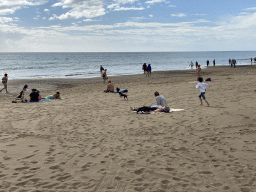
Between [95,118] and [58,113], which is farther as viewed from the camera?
[58,113]

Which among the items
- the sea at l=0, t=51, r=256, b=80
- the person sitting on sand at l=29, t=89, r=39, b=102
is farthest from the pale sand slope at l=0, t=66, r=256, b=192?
the sea at l=0, t=51, r=256, b=80

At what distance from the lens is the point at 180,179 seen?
4523 millimetres

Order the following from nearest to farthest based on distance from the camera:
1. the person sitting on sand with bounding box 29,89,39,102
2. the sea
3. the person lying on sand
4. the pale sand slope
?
1. the pale sand slope
2. the person lying on sand
3. the person sitting on sand with bounding box 29,89,39,102
4. the sea

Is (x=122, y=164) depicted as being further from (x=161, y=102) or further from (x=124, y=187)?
(x=161, y=102)

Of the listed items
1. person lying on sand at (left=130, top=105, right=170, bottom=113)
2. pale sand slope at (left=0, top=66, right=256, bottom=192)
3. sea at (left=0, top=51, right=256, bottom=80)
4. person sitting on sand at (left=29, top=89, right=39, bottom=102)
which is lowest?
pale sand slope at (left=0, top=66, right=256, bottom=192)

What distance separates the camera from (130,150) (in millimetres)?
6207

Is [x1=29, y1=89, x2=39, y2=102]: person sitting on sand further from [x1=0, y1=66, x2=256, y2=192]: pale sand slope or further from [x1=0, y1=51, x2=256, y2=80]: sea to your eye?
[x1=0, y1=51, x2=256, y2=80]: sea

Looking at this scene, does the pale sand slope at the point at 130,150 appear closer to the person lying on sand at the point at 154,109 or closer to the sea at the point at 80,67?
the person lying on sand at the point at 154,109

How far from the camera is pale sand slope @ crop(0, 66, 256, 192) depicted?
443 centimetres

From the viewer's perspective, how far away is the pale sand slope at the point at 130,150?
4.43 meters

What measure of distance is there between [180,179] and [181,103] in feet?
26.7

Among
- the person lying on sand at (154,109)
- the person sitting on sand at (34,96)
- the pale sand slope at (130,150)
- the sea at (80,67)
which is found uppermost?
the sea at (80,67)

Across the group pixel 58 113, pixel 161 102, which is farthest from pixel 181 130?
pixel 58 113

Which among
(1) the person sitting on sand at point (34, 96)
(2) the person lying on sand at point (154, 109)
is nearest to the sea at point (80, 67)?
(1) the person sitting on sand at point (34, 96)
